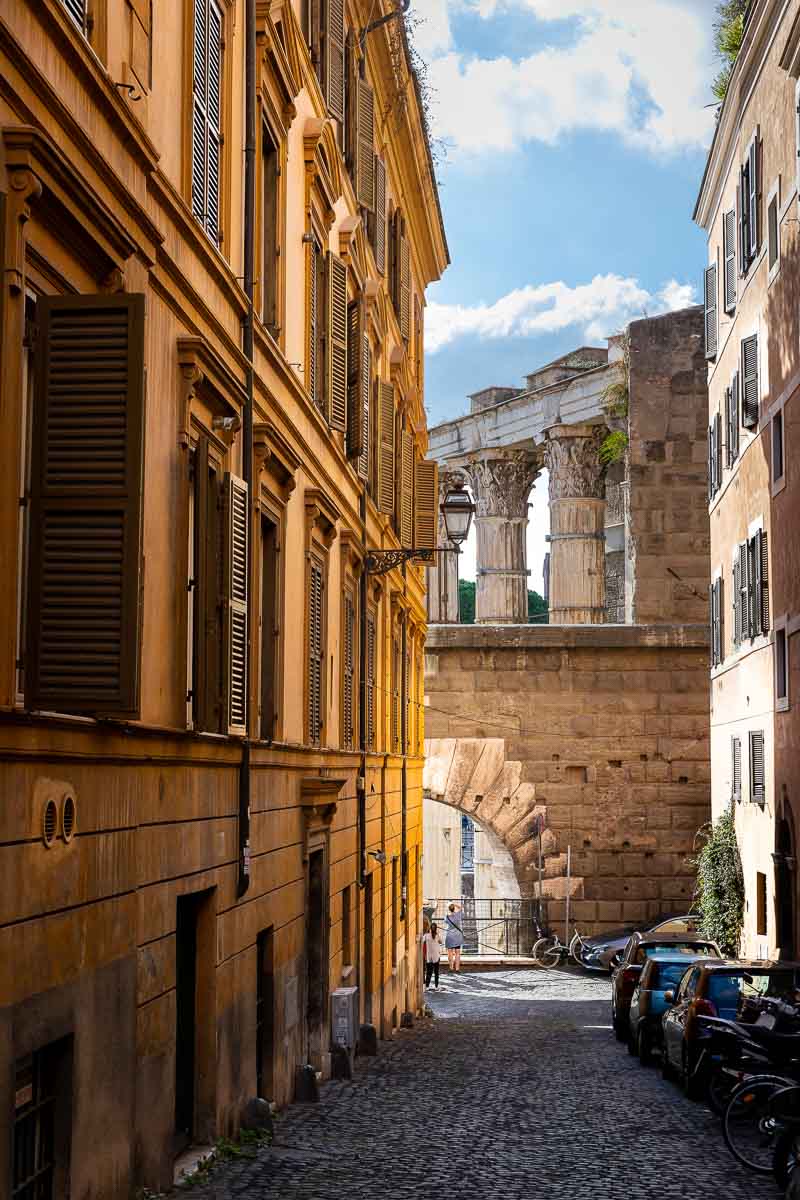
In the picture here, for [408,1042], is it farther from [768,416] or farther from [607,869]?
[607,869]

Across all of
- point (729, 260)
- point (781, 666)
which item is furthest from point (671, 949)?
point (729, 260)

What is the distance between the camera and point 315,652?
16.2 metres

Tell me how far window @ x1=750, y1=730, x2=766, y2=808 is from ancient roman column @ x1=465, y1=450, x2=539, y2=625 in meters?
18.4

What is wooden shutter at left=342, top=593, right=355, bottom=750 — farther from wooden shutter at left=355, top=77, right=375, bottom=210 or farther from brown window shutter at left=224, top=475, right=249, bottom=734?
brown window shutter at left=224, top=475, right=249, bottom=734

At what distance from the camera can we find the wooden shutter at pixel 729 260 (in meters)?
26.1

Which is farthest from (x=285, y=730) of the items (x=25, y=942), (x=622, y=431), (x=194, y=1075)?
(x=622, y=431)

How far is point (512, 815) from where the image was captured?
3381 centimetres

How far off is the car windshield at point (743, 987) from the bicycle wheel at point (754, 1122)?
181 centimetres

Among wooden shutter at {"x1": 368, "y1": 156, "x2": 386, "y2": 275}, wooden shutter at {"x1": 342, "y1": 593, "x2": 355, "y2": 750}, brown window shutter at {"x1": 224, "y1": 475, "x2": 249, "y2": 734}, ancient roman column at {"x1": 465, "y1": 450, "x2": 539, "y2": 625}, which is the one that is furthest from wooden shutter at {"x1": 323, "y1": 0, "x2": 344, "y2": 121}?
ancient roman column at {"x1": 465, "y1": 450, "x2": 539, "y2": 625}

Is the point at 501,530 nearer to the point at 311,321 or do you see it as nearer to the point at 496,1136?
the point at 311,321

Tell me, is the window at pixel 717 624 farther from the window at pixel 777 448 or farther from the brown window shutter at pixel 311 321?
the brown window shutter at pixel 311 321

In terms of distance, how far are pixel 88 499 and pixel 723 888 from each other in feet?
69.2

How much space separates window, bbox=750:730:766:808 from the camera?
2400 centimetres

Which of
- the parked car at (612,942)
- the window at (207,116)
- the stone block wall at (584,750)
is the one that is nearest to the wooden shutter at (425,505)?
the stone block wall at (584,750)
